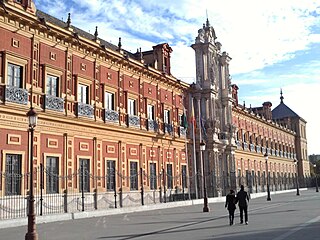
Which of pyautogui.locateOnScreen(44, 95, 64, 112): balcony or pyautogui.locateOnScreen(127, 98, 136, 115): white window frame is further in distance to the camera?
Answer: pyautogui.locateOnScreen(127, 98, 136, 115): white window frame

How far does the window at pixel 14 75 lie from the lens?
68.7ft

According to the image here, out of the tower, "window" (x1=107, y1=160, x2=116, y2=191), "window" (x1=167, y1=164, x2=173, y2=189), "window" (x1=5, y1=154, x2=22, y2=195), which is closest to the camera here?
"window" (x1=5, y1=154, x2=22, y2=195)

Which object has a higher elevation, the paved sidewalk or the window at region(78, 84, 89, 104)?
the window at region(78, 84, 89, 104)

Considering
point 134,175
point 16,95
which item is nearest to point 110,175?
point 134,175

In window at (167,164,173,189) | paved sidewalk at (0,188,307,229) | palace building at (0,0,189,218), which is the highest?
palace building at (0,0,189,218)

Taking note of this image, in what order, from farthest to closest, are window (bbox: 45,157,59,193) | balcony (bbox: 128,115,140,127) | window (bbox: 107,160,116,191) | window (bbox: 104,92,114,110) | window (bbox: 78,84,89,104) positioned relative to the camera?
balcony (bbox: 128,115,140,127)
window (bbox: 104,92,114,110)
window (bbox: 107,160,116,191)
window (bbox: 78,84,89,104)
window (bbox: 45,157,59,193)

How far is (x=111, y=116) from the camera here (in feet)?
91.9

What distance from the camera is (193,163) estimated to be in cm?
3888

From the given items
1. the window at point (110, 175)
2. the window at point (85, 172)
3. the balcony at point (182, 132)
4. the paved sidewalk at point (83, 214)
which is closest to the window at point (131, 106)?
the window at point (110, 175)

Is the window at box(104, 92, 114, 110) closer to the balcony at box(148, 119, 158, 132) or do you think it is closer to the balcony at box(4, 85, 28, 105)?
the balcony at box(148, 119, 158, 132)

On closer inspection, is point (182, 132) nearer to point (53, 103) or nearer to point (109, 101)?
point (109, 101)

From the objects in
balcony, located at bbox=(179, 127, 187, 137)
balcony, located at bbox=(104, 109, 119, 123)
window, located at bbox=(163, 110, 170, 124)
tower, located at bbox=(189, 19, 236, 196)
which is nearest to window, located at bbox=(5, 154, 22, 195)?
balcony, located at bbox=(104, 109, 119, 123)

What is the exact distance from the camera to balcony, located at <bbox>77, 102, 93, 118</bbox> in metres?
25.0

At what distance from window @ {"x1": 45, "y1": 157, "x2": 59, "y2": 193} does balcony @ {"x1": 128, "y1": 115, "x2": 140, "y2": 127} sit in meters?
7.84
